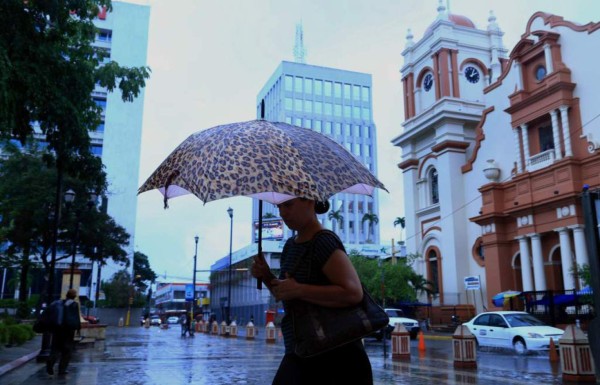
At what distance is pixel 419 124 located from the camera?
44.5m

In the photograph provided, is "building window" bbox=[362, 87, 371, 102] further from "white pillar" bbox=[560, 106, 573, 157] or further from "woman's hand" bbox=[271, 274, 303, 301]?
"woman's hand" bbox=[271, 274, 303, 301]

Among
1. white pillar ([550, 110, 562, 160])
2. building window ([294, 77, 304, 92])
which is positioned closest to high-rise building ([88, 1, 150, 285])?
building window ([294, 77, 304, 92])

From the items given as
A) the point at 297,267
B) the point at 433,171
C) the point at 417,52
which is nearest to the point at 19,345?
the point at 297,267

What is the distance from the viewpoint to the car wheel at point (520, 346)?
60.2 ft

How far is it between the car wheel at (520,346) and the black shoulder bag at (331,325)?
16968 mm

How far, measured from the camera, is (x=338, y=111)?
101062mm

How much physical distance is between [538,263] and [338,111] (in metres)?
71.9

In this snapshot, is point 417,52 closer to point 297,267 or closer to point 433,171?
point 433,171

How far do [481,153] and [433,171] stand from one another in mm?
5521

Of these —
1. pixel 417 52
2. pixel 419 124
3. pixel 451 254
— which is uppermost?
pixel 417 52

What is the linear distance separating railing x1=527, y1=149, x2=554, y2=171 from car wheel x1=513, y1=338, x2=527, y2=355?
16903mm

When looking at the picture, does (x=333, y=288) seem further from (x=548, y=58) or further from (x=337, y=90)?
(x=337, y=90)

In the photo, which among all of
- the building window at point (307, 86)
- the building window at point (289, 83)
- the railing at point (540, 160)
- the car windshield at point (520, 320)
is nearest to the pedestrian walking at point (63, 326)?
the car windshield at point (520, 320)

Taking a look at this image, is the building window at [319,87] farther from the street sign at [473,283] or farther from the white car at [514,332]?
the white car at [514,332]
